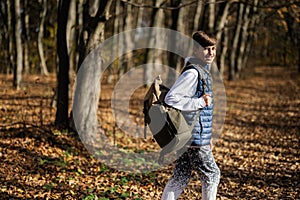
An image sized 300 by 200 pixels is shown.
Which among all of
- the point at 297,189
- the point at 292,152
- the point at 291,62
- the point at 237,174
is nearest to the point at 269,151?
the point at 292,152

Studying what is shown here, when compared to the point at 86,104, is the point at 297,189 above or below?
below

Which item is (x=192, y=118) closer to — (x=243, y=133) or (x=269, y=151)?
(x=269, y=151)

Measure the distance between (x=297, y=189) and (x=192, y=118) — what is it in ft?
10.8

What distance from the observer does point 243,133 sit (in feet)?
36.5

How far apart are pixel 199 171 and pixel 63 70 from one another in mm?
5800

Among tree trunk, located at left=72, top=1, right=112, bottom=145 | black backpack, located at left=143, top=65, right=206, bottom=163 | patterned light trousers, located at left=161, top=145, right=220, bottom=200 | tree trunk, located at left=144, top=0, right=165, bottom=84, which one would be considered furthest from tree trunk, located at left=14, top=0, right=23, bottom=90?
patterned light trousers, located at left=161, top=145, right=220, bottom=200

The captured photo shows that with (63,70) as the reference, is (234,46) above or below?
above

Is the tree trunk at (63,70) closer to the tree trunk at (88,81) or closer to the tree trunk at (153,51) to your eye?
the tree trunk at (88,81)

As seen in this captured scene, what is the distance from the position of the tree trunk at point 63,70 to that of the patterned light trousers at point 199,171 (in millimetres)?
5158

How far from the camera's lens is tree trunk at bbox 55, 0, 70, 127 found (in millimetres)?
8953

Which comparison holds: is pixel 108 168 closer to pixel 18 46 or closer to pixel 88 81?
pixel 88 81

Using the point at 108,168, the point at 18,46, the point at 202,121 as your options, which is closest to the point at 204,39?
the point at 202,121

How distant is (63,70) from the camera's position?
29.7 ft

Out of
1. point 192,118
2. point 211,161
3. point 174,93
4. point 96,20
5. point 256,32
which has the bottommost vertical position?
point 211,161
